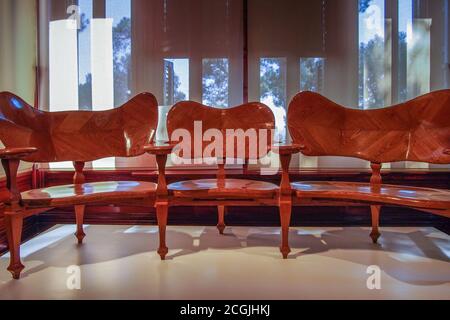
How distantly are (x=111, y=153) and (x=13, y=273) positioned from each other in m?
1.01

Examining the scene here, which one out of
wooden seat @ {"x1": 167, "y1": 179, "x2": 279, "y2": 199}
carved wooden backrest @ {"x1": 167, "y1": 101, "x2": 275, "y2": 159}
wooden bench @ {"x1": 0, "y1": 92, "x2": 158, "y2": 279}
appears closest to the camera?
wooden bench @ {"x1": 0, "y1": 92, "x2": 158, "y2": 279}

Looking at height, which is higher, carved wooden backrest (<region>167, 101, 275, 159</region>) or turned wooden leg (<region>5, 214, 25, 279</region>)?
carved wooden backrest (<region>167, 101, 275, 159</region>)

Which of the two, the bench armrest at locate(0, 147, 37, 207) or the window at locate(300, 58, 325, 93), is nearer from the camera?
the bench armrest at locate(0, 147, 37, 207)

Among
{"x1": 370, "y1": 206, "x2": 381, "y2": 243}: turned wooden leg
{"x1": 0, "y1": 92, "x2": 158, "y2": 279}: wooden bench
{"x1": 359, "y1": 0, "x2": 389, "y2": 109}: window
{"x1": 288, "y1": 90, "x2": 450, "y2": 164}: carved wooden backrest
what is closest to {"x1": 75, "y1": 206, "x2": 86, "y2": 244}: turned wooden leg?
{"x1": 0, "y1": 92, "x2": 158, "y2": 279}: wooden bench

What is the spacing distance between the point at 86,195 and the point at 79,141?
0.71 metres

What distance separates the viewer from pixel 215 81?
3.08 m

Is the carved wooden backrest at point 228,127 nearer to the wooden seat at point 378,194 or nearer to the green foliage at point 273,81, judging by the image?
the green foliage at point 273,81

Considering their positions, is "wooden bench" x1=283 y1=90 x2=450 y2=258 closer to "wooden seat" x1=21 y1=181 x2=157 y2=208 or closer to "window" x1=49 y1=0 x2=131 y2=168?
"wooden seat" x1=21 y1=181 x2=157 y2=208

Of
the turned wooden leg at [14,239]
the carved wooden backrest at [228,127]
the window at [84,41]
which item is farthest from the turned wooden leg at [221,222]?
the window at [84,41]

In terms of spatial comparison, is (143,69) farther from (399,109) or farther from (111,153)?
(399,109)

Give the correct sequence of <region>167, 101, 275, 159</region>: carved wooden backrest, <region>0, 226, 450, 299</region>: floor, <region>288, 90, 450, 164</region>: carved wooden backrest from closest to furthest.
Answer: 1. <region>0, 226, 450, 299</region>: floor
2. <region>288, 90, 450, 164</region>: carved wooden backrest
3. <region>167, 101, 275, 159</region>: carved wooden backrest

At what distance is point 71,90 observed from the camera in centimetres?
308

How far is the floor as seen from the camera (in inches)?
71.5

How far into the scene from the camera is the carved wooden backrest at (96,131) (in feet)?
8.50
